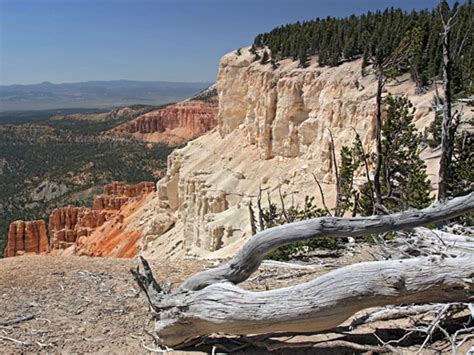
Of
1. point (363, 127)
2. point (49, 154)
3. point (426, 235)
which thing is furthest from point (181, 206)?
point (49, 154)

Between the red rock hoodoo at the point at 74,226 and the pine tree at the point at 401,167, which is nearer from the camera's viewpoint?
the pine tree at the point at 401,167

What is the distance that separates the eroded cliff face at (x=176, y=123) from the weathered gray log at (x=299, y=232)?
391ft

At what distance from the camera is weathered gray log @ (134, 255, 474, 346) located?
4230 mm

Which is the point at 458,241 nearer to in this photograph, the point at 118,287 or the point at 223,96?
the point at 118,287

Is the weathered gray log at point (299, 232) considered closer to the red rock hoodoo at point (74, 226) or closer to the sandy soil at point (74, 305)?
the sandy soil at point (74, 305)

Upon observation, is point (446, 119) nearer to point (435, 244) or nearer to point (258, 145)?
point (435, 244)

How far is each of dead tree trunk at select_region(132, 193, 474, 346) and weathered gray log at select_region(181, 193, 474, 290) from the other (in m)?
0.01

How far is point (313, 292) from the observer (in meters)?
4.28

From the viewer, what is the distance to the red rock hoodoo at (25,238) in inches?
1861

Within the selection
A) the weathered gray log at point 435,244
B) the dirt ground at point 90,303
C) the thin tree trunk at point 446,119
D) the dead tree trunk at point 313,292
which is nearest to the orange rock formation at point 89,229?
the dirt ground at point 90,303

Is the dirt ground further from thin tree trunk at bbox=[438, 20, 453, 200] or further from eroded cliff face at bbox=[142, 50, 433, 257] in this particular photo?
eroded cliff face at bbox=[142, 50, 433, 257]

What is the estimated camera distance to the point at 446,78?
988 centimetres

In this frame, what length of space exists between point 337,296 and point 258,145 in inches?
1222

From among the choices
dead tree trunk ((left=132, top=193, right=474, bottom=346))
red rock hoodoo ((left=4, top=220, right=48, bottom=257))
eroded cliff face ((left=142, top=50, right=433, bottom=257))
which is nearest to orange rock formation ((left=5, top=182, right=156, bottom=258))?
red rock hoodoo ((left=4, top=220, right=48, bottom=257))
